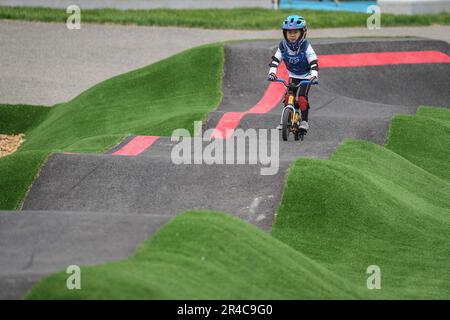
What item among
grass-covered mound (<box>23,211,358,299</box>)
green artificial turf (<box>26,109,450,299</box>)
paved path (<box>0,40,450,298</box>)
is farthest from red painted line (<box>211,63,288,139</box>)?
grass-covered mound (<box>23,211,358,299</box>)

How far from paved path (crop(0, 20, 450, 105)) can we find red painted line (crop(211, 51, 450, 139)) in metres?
4.41

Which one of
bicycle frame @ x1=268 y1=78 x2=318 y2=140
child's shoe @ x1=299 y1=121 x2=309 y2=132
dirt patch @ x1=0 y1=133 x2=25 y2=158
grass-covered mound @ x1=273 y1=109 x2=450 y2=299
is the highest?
bicycle frame @ x1=268 y1=78 x2=318 y2=140

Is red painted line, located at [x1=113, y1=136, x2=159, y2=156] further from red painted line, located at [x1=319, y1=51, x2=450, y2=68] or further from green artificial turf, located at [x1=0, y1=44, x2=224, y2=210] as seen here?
red painted line, located at [x1=319, y1=51, x2=450, y2=68]

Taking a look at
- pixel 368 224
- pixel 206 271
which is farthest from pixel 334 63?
pixel 206 271

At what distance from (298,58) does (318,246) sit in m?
5.19

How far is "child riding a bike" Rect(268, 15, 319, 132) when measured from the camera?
16281 mm

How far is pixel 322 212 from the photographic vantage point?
517 inches

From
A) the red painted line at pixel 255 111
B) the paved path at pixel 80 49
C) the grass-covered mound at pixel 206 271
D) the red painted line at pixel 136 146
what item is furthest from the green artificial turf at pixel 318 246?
the paved path at pixel 80 49

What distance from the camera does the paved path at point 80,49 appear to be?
25281 mm

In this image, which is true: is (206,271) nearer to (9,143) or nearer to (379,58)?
(9,143)

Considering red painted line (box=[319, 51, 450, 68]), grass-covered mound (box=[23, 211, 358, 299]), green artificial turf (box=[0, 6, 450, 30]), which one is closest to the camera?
grass-covered mound (box=[23, 211, 358, 299])

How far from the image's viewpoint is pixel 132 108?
845 inches

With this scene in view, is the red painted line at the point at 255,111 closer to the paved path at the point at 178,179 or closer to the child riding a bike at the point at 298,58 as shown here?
the paved path at the point at 178,179

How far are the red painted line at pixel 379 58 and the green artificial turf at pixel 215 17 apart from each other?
580 cm
